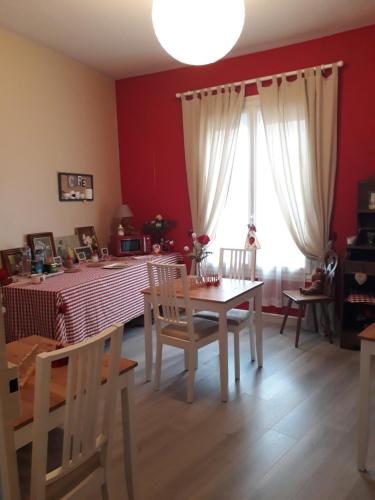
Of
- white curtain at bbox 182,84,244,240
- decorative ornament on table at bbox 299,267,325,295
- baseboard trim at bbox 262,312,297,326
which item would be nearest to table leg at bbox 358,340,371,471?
decorative ornament on table at bbox 299,267,325,295

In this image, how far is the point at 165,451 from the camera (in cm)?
206

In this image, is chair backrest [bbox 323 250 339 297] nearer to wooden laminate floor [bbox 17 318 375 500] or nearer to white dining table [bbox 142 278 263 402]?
wooden laminate floor [bbox 17 318 375 500]

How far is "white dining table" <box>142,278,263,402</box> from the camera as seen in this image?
2543 mm

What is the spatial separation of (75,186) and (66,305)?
177 centimetres

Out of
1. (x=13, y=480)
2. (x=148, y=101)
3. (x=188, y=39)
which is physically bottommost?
(x=13, y=480)

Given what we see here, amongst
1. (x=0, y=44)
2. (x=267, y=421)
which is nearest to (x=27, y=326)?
(x=267, y=421)

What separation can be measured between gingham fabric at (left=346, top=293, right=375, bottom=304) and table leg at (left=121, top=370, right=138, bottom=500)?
89.1 inches

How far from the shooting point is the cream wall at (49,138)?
3.42 m

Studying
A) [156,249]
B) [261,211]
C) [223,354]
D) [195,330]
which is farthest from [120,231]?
[223,354]

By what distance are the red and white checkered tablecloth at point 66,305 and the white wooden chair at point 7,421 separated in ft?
6.86

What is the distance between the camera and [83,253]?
13.5 ft

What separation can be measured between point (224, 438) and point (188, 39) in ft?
7.52

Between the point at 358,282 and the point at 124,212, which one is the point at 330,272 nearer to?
the point at 358,282

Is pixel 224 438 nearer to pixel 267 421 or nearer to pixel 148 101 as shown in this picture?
pixel 267 421
